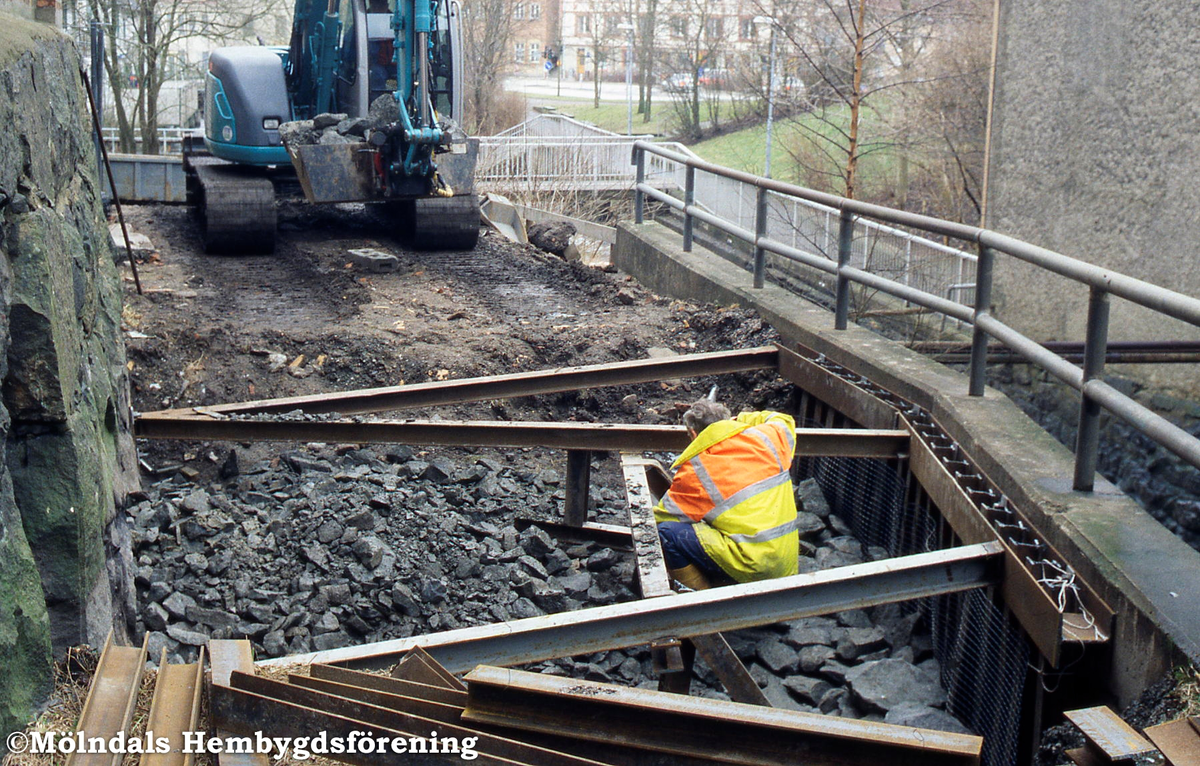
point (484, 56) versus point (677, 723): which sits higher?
point (484, 56)

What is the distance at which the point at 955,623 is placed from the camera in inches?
210

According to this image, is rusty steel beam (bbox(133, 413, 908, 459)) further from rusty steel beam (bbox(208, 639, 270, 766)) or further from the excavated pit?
rusty steel beam (bbox(208, 639, 270, 766))

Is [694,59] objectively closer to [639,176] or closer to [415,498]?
[639,176]

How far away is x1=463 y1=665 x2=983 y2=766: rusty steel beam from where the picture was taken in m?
3.05

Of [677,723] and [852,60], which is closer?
[677,723]

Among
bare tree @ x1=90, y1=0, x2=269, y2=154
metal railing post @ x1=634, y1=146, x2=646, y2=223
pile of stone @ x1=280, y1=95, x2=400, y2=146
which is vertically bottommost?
metal railing post @ x1=634, y1=146, x2=646, y2=223

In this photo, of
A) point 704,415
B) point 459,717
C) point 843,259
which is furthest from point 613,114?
point 459,717

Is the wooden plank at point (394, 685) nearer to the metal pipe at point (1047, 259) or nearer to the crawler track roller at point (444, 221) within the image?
the metal pipe at point (1047, 259)

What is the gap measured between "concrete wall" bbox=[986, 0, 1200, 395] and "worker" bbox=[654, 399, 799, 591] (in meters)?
6.87

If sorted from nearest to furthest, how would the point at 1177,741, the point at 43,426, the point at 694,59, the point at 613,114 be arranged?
the point at 1177,741 → the point at 43,426 → the point at 694,59 → the point at 613,114

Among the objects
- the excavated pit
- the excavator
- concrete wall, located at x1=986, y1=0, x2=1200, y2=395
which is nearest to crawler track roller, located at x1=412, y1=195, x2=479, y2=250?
the excavator

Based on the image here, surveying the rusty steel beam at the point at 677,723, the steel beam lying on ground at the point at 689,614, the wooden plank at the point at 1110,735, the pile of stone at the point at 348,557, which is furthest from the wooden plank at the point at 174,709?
the wooden plank at the point at 1110,735

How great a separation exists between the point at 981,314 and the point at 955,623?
1527 millimetres

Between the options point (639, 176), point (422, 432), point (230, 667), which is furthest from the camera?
point (639, 176)
